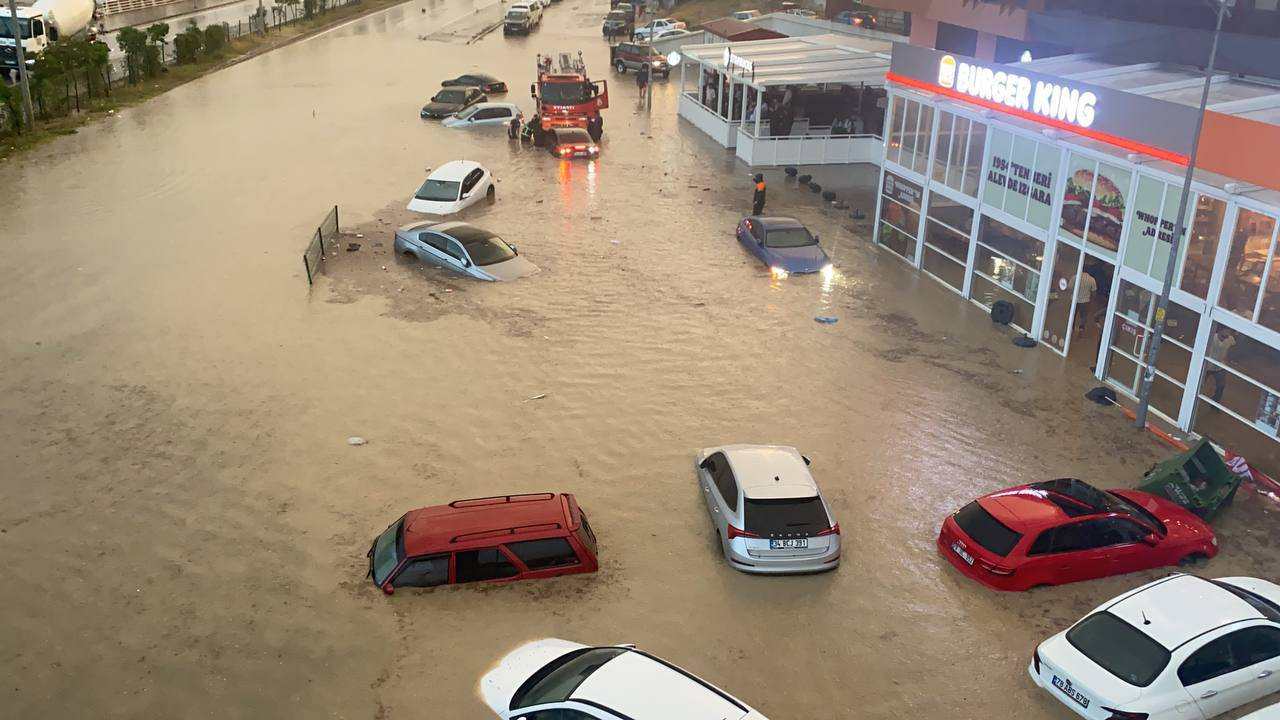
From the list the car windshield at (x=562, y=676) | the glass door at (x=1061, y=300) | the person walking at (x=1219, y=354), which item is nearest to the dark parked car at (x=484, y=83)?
the glass door at (x=1061, y=300)

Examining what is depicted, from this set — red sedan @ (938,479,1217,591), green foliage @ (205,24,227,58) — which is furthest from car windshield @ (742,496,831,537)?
green foliage @ (205,24,227,58)

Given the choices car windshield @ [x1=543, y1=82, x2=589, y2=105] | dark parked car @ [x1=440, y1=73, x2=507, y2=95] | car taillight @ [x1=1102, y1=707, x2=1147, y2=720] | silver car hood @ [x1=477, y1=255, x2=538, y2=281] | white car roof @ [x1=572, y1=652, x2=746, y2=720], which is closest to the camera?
white car roof @ [x1=572, y1=652, x2=746, y2=720]

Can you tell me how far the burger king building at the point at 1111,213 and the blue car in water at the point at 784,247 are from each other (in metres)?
2.50

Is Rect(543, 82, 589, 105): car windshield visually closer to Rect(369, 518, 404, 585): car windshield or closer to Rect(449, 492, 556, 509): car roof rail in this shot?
Rect(449, 492, 556, 509): car roof rail

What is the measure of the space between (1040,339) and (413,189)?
61.9 feet

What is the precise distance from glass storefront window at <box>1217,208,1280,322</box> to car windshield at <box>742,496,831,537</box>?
25.5 ft

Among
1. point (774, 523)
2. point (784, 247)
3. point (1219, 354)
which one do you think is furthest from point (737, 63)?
point (774, 523)

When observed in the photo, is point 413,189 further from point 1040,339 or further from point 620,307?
point 1040,339

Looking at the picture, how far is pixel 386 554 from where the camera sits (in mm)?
13594

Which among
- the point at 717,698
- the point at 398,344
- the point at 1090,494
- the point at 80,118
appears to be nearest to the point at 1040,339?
the point at 1090,494

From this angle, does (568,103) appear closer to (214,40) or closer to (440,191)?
(440,191)

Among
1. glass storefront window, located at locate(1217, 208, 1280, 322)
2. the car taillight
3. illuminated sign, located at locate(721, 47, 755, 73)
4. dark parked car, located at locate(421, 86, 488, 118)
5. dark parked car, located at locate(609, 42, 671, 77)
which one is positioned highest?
illuminated sign, located at locate(721, 47, 755, 73)

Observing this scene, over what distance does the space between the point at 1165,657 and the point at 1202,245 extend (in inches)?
339

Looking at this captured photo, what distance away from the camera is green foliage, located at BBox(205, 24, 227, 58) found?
56562 mm
